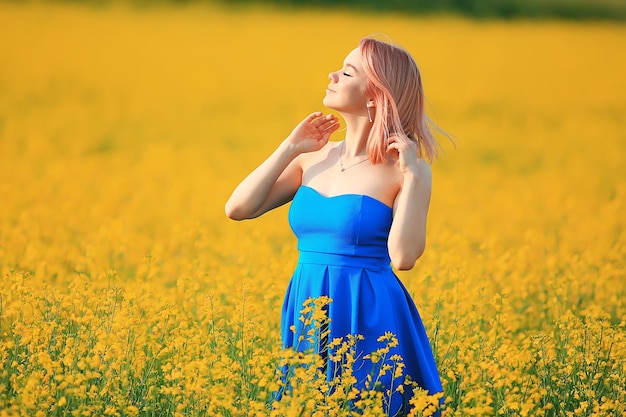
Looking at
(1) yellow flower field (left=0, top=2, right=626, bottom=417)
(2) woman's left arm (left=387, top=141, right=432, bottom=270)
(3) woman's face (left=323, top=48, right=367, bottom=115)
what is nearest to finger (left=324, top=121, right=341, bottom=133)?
(3) woman's face (left=323, top=48, right=367, bottom=115)

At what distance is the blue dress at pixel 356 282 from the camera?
4.02 m

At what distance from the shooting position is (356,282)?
4.04 metres

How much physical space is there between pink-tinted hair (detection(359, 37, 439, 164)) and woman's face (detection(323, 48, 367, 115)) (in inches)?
1.2

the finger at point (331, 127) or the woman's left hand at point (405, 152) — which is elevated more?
the finger at point (331, 127)

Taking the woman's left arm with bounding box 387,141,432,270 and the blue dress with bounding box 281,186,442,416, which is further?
the blue dress with bounding box 281,186,442,416

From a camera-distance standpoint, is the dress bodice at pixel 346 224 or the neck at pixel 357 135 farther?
the neck at pixel 357 135

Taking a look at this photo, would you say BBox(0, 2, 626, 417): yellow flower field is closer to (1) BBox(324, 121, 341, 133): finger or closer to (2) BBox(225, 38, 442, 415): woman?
(2) BBox(225, 38, 442, 415): woman

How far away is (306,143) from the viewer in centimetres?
419

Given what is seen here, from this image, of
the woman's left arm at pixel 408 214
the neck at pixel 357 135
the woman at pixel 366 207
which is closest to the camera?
the woman's left arm at pixel 408 214

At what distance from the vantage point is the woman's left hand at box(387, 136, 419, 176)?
3926mm

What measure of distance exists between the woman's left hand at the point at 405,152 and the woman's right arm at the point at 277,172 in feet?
1.10

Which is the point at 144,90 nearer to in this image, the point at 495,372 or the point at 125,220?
the point at 125,220

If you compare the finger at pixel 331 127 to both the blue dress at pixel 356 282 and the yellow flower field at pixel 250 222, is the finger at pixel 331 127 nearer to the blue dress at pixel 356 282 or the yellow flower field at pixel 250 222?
the blue dress at pixel 356 282

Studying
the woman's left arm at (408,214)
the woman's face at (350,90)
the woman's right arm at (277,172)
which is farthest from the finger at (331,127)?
the woman's left arm at (408,214)
